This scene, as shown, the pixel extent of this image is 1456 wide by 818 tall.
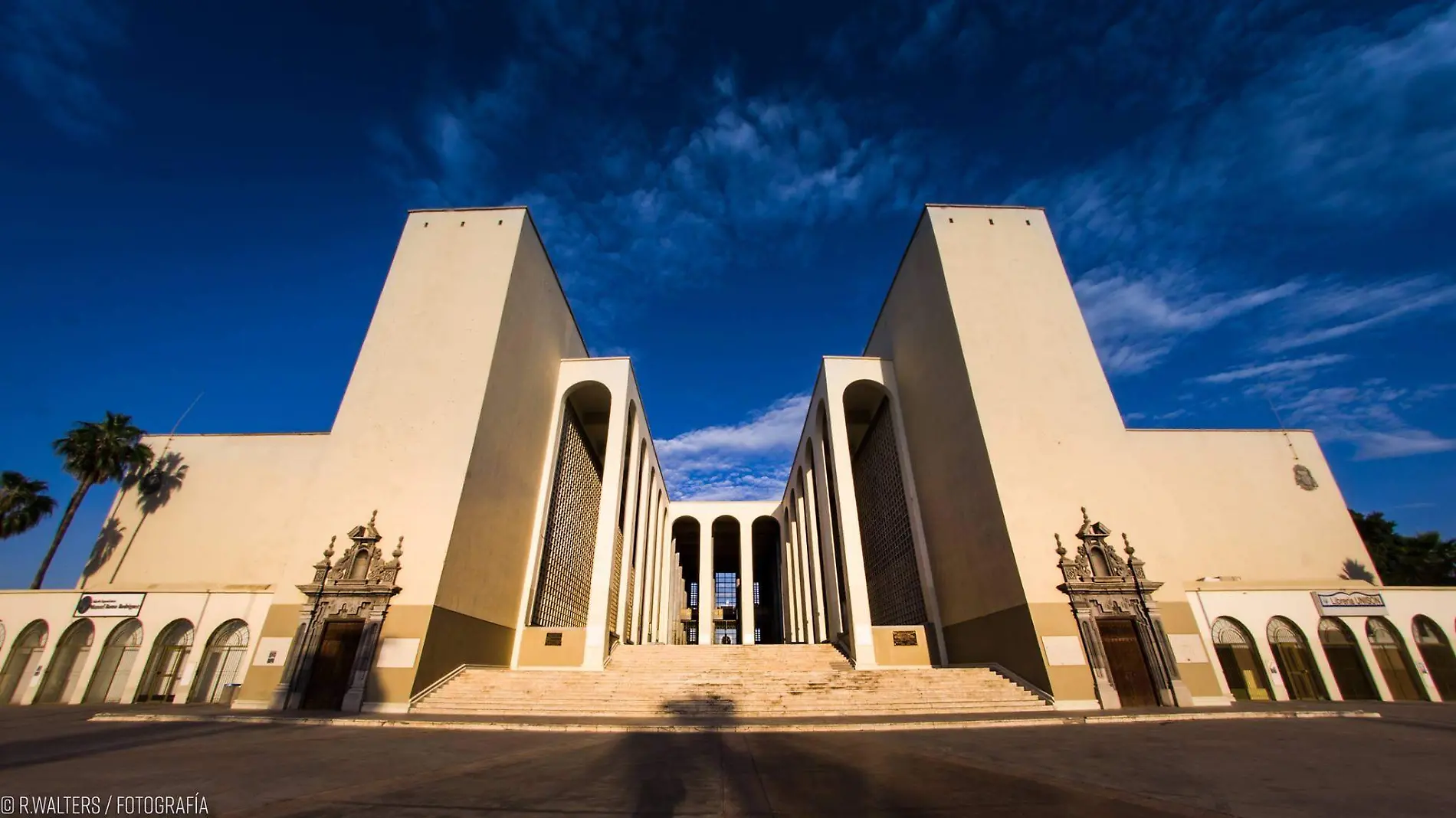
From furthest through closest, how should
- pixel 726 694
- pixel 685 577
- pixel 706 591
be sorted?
pixel 685 577 < pixel 706 591 < pixel 726 694

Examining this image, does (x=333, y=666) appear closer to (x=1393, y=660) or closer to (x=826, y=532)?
(x=826, y=532)

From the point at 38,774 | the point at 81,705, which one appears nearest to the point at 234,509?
the point at 81,705

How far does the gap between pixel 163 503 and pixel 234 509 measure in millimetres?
2834

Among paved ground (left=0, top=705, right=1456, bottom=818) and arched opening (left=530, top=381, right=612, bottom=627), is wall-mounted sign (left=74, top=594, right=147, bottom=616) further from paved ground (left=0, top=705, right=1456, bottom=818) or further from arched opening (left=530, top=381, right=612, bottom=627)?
arched opening (left=530, top=381, right=612, bottom=627)

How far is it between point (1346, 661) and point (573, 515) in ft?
83.2

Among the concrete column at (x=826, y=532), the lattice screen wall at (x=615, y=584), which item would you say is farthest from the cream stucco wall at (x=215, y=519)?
the concrete column at (x=826, y=532)

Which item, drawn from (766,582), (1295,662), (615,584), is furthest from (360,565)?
(766,582)

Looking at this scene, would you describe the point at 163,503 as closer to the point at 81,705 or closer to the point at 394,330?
the point at 81,705

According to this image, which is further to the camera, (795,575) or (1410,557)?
(795,575)

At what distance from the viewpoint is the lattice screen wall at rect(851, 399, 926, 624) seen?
20156 millimetres

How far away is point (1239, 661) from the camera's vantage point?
14.8 meters

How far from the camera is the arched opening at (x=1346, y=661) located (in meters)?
14.5

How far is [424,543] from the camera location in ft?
44.1

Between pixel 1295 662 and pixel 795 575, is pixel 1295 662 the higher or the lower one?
the lower one
